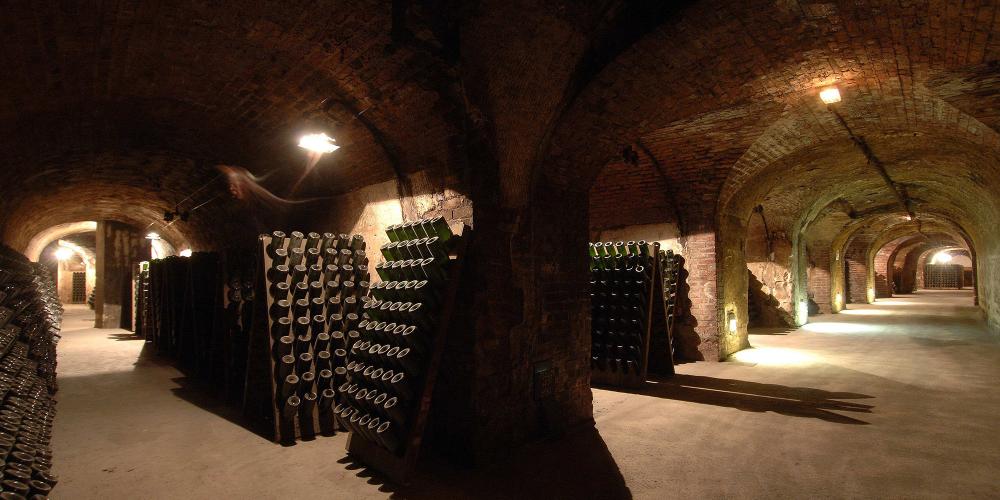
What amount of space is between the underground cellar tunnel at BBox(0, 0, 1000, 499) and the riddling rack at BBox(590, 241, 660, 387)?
0.03 meters

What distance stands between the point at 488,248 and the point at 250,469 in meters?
2.33

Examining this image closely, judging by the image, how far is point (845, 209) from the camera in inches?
559

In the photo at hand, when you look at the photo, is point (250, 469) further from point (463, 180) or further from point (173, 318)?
point (173, 318)

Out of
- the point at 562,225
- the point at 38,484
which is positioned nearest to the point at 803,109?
the point at 562,225

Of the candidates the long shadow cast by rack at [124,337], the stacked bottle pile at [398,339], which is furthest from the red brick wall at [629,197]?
the long shadow cast by rack at [124,337]

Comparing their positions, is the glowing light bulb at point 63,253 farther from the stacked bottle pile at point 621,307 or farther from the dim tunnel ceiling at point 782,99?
the dim tunnel ceiling at point 782,99

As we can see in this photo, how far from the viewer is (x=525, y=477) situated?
11.0 feet

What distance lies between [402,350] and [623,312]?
3609mm

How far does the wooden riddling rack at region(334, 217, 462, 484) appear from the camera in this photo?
133 inches

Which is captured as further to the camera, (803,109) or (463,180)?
(803,109)

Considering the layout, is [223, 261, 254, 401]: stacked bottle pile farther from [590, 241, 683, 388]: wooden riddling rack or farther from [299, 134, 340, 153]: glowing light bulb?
[590, 241, 683, 388]: wooden riddling rack

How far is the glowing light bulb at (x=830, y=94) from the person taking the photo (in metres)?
5.23

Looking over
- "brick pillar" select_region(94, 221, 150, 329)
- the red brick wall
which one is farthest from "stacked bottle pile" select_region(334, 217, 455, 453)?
"brick pillar" select_region(94, 221, 150, 329)

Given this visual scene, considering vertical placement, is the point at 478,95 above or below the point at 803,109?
below
